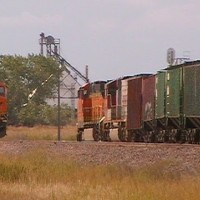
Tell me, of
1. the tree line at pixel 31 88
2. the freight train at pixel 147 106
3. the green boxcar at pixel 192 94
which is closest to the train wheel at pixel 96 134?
the freight train at pixel 147 106

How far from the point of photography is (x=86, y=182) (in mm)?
14727

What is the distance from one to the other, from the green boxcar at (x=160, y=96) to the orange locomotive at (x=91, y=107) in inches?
307

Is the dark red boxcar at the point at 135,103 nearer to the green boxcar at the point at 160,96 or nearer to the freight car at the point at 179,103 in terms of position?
the green boxcar at the point at 160,96

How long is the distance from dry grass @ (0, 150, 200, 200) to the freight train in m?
5.69

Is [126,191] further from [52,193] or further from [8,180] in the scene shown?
[8,180]

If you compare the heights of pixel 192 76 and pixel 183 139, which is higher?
pixel 192 76

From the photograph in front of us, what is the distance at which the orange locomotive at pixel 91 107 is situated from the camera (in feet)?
115

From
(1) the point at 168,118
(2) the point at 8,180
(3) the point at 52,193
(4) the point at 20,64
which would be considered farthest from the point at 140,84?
(4) the point at 20,64

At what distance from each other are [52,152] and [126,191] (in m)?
11.9

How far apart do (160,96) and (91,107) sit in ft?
36.6

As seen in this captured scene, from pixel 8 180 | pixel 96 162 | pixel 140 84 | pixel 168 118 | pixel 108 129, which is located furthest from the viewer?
pixel 108 129

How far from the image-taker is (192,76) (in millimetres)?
23062

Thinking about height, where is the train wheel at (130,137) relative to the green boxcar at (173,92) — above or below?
below

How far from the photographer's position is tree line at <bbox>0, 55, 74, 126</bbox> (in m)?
82.3
